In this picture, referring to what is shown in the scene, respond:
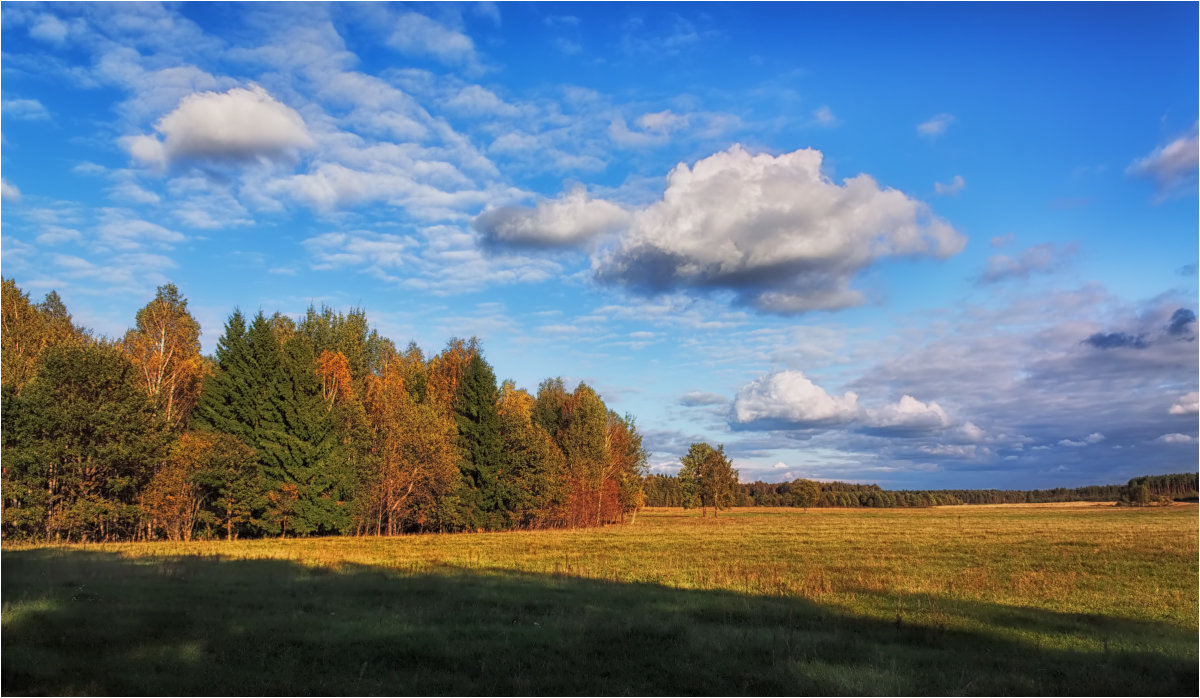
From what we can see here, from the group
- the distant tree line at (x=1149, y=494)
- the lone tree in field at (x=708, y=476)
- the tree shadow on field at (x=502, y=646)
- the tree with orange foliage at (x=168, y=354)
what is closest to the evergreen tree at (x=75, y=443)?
the tree with orange foliage at (x=168, y=354)

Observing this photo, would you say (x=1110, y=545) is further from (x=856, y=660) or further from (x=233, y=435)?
(x=233, y=435)

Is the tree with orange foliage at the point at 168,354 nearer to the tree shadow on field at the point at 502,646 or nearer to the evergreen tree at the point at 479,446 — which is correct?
the evergreen tree at the point at 479,446

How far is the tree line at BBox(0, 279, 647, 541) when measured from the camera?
43.3 metres

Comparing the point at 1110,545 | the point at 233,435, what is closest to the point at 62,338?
the point at 233,435

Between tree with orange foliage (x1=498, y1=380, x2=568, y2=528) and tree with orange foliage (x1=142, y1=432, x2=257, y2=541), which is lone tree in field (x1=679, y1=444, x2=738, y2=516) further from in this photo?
tree with orange foliage (x1=142, y1=432, x2=257, y2=541)

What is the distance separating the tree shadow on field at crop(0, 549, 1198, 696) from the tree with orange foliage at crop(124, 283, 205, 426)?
114ft

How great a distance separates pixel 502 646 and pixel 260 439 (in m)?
47.3

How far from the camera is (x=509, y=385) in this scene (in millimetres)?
95312

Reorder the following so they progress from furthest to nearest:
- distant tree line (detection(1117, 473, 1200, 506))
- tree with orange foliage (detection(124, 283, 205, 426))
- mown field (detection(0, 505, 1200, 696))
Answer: distant tree line (detection(1117, 473, 1200, 506)) → tree with orange foliage (detection(124, 283, 205, 426)) → mown field (detection(0, 505, 1200, 696))

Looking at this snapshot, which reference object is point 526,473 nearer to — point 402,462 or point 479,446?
point 479,446

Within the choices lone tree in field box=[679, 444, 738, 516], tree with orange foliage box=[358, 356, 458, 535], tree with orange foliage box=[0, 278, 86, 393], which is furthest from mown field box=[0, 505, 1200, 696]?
lone tree in field box=[679, 444, 738, 516]

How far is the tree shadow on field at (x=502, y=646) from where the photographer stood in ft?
42.0

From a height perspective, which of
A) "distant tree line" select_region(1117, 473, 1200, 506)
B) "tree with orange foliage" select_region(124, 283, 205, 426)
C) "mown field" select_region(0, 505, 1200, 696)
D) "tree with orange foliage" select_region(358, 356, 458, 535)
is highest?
"tree with orange foliage" select_region(124, 283, 205, 426)

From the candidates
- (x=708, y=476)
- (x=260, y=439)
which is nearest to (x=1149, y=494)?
(x=708, y=476)
